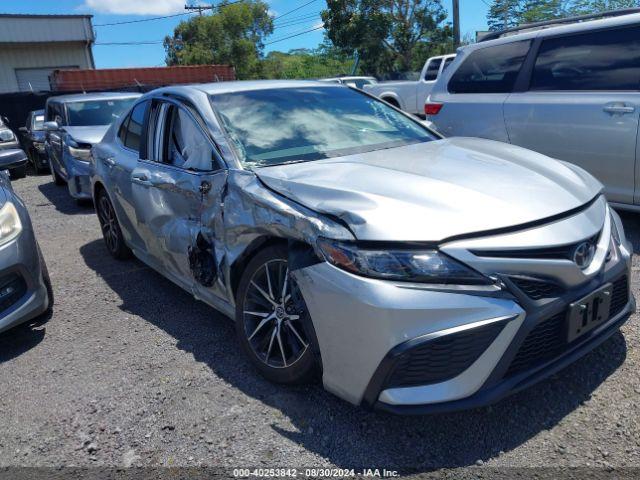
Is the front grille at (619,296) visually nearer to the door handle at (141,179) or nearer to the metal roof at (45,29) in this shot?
the door handle at (141,179)

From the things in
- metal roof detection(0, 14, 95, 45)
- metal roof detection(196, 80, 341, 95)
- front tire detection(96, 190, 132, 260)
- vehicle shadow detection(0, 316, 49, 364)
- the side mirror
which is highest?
metal roof detection(0, 14, 95, 45)

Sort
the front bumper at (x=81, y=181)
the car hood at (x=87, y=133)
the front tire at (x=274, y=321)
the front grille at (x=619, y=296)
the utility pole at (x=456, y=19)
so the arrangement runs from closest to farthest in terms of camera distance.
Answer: the front grille at (x=619, y=296), the front tire at (x=274, y=321), the front bumper at (x=81, y=181), the car hood at (x=87, y=133), the utility pole at (x=456, y=19)

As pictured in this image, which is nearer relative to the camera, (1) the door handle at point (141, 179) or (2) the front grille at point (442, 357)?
(2) the front grille at point (442, 357)

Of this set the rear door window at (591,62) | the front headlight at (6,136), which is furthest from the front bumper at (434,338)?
the front headlight at (6,136)

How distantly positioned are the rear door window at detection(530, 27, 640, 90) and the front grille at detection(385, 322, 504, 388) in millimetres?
3536

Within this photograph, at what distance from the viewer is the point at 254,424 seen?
2646 millimetres

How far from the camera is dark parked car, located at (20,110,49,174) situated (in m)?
12.6

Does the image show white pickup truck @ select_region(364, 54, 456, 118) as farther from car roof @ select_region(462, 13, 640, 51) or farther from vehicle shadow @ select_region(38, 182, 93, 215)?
vehicle shadow @ select_region(38, 182, 93, 215)

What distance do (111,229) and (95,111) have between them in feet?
16.6

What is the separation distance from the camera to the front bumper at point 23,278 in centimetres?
348

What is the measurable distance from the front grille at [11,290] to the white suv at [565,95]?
172 inches

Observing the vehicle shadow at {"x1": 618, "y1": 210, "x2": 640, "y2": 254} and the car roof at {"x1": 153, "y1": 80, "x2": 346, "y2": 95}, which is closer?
the car roof at {"x1": 153, "y1": 80, "x2": 346, "y2": 95}

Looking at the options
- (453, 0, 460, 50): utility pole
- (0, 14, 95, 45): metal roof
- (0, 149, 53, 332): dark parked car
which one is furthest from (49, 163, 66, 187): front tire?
(453, 0, 460, 50): utility pole

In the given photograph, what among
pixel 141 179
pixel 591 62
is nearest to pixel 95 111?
pixel 141 179
